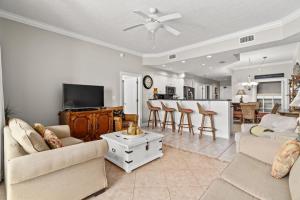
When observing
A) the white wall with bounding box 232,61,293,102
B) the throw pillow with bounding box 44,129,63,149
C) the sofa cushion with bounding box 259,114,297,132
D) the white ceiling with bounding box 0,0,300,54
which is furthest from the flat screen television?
the white wall with bounding box 232,61,293,102

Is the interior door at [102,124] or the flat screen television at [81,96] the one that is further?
the interior door at [102,124]

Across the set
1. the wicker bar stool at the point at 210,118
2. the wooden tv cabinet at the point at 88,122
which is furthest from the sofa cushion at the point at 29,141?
the wicker bar stool at the point at 210,118

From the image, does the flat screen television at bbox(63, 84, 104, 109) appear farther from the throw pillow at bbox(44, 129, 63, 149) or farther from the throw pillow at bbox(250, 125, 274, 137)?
the throw pillow at bbox(250, 125, 274, 137)

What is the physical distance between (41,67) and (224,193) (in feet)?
13.3

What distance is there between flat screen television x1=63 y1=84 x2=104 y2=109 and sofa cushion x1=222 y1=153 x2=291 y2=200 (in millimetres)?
3390

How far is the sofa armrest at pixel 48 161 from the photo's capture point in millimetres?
1286

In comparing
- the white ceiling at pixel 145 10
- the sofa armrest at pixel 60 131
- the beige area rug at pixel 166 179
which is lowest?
the beige area rug at pixel 166 179

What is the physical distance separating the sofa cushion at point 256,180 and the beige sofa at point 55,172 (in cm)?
142

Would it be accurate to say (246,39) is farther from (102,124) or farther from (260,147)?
(102,124)

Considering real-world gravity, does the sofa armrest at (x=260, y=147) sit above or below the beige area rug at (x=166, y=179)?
above

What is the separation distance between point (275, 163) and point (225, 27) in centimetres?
318

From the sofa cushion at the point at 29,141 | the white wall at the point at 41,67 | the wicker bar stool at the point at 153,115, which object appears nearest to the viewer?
the sofa cushion at the point at 29,141

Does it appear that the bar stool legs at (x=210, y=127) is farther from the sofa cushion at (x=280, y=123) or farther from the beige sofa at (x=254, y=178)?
the beige sofa at (x=254, y=178)

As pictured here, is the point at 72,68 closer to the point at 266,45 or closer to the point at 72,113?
the point at 72,113
